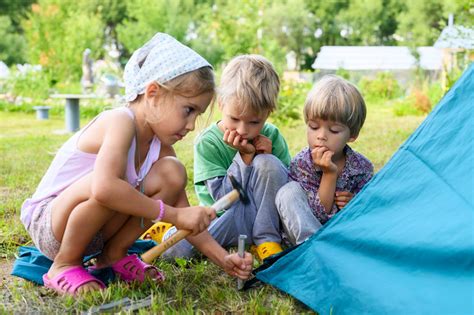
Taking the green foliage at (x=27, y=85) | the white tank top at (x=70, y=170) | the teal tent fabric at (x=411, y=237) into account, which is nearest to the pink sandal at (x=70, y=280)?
the white tank top at (x=70, y=170)

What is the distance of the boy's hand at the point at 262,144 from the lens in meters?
2.68

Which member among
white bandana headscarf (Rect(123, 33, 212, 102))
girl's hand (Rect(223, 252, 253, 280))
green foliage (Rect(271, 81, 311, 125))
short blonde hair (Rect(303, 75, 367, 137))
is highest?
white bandana headscarf (Rect(123, 33, 212, 102))

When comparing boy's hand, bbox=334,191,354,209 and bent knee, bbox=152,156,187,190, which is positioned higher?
bent knee, bbox=152,156,187,190

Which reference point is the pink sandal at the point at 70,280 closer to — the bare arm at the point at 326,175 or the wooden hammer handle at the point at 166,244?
the wooden hammer handle at the point at 166,244

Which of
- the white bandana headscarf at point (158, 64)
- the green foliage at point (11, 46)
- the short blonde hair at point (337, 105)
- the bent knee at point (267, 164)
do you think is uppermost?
the white bandana headscarf at point (158, 64)

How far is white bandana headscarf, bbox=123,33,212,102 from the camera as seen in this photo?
2078 millimetres

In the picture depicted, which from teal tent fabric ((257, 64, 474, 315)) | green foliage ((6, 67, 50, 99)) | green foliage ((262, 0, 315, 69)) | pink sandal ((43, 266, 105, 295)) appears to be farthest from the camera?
green foliage ((262, 0, 315, 69))

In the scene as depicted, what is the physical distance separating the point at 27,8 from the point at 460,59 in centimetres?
2629

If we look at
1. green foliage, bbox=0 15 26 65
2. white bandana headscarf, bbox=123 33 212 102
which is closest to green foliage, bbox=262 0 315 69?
green foliage, bbox=0 15 26 65

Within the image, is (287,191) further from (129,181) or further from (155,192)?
(129,181)

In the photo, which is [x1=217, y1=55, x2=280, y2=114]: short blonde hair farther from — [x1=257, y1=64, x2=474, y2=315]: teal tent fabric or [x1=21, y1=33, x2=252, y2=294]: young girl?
[x1=257, y1=64, x2=474, y2=315]: teal tent fabric

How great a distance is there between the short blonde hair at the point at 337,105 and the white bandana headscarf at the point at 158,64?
1.84 feet

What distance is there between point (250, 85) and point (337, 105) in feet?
1.13

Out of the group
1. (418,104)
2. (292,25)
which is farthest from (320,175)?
(292,25)
